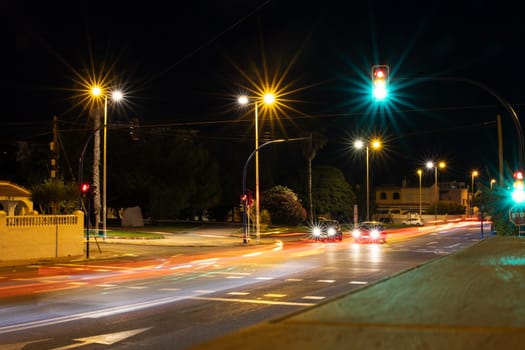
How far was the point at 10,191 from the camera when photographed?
38.4 meters

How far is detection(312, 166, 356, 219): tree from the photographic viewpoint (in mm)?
78812

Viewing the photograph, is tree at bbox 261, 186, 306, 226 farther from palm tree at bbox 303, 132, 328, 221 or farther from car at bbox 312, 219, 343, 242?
car at bbox 312, 219, 343, 242

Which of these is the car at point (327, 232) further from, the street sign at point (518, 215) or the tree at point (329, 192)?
the tree at point (329, 192)

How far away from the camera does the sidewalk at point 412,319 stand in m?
5.08

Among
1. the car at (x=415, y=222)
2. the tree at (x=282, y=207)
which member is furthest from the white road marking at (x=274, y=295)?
the car at (x=415, y=222)

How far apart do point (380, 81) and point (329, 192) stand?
209ft

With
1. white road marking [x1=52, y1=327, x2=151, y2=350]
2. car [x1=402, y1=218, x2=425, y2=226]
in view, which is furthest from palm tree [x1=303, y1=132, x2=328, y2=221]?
white road marking [x1=52, y1=327, x2=151, y2=350]

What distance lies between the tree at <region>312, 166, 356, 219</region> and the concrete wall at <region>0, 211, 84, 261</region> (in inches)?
2060

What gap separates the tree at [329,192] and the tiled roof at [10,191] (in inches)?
1782

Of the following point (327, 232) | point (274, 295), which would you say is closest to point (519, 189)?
point (274, 295)

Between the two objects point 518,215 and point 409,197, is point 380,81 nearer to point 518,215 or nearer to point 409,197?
point 518,215

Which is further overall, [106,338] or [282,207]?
[282,207]

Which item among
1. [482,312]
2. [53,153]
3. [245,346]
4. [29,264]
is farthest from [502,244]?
[53,153]

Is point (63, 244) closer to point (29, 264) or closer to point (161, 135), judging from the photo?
point (29, 264)
